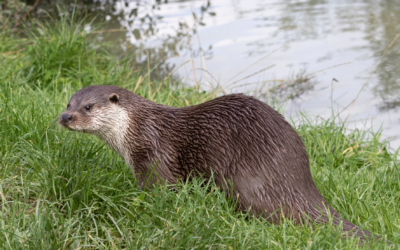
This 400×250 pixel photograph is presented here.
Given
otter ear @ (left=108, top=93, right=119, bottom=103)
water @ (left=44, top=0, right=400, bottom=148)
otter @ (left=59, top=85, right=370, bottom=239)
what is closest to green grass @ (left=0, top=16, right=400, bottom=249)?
otter @ (left=59, top=85, right=370, bottom=239)

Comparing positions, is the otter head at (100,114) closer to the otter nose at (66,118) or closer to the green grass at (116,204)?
the otter nose at (66,118)

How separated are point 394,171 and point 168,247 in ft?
5.80

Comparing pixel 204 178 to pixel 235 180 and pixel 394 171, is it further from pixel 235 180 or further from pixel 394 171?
pixel 394 171

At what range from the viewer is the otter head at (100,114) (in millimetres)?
2344

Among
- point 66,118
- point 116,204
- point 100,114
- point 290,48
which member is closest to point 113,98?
point 100,114

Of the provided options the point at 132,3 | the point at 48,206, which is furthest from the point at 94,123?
the point at 132,3

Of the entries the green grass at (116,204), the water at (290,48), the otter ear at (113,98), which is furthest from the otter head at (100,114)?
the water at (290,48)

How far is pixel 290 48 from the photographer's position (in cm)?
525

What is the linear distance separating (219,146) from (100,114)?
0.69 m

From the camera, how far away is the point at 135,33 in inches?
227

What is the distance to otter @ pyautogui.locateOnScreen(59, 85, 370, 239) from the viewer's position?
2.18m

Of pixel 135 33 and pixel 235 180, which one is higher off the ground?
pixel 135 33

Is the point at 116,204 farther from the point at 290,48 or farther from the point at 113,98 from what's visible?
the point at 290,48

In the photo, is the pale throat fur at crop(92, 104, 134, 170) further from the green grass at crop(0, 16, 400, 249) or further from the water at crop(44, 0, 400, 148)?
the water at crop(44, 0, 400, 148)
